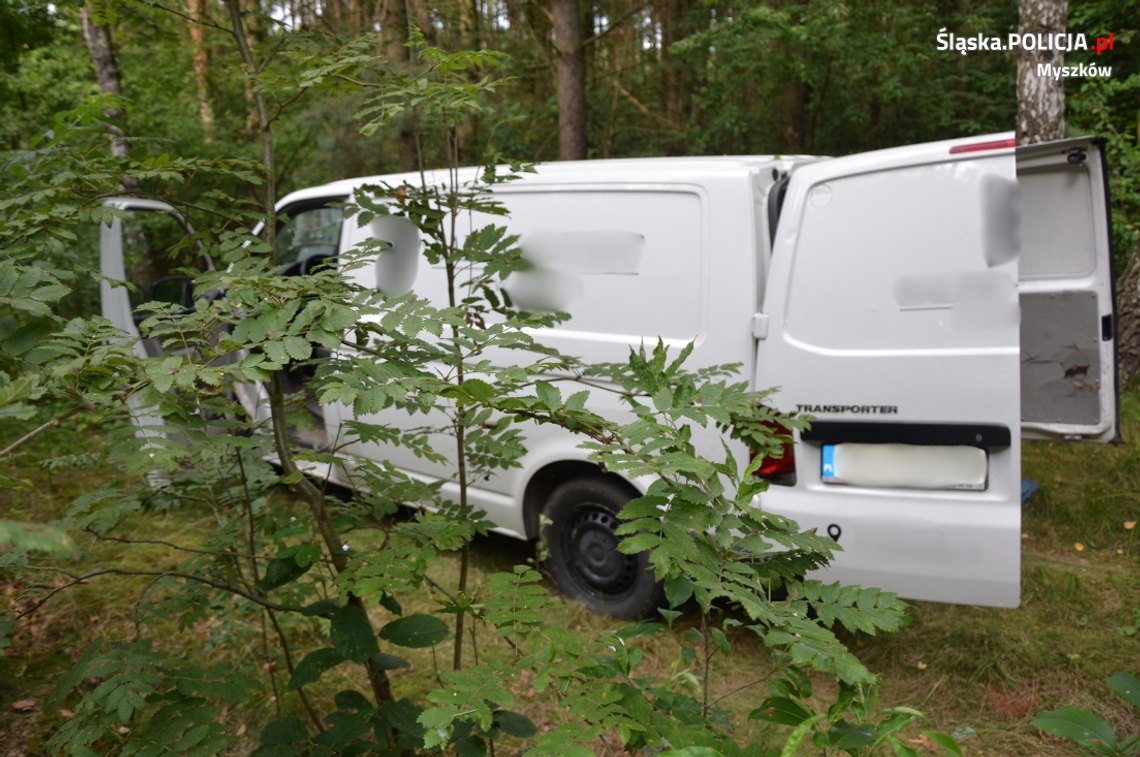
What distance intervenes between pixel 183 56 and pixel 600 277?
29.2ft

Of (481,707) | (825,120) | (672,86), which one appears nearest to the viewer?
(481,707)

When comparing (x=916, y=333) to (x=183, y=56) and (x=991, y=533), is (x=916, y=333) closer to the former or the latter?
(x=991, y=533)

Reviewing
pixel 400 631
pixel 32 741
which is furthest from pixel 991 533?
pixel 32 741

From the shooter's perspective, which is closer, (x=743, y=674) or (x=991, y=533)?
(x=991, y=533)

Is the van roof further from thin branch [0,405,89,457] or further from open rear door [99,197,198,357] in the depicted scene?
thin branch [0,405,89,457]

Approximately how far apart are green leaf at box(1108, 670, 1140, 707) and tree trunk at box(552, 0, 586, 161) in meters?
7.18

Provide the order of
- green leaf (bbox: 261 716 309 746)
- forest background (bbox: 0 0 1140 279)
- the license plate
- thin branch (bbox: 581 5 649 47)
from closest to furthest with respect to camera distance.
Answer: green leaf (bbox: 261 716 309 746), the license plate, forest background (bbox: 0 0 1140 279), thin branch (bbox: 581 5 649 47)

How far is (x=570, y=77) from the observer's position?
822cm

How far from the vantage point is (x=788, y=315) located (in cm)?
302

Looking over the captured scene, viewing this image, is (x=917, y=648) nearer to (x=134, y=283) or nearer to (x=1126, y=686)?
(x=1126, y=686)

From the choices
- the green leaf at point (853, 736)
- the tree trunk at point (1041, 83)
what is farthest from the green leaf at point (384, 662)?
the tree trunk at point (1041, 83)

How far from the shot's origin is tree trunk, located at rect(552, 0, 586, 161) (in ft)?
26.2

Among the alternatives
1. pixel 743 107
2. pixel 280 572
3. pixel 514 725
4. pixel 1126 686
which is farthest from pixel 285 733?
pixel 743 107

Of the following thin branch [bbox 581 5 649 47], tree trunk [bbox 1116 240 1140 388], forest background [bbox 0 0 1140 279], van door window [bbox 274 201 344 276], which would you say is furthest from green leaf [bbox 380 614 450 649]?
thin branch [bbox 581 5 649 47]
